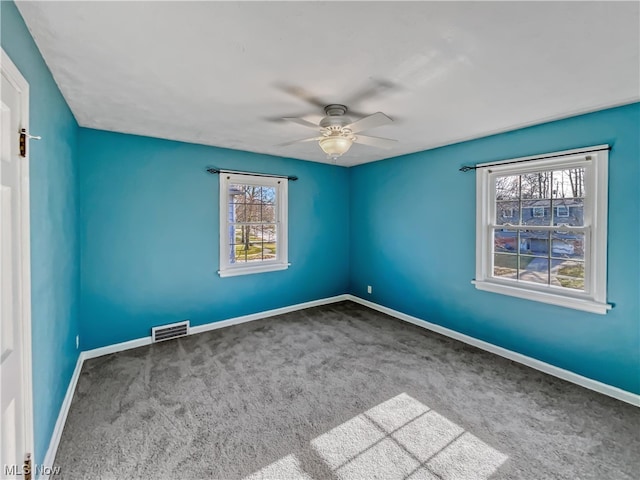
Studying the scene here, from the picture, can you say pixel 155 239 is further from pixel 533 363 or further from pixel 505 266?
pixel 533 363

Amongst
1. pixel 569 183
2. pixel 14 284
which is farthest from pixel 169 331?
pixel 569 183

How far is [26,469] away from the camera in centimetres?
137

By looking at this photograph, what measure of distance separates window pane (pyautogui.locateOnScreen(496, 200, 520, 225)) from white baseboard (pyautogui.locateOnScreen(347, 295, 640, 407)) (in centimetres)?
137

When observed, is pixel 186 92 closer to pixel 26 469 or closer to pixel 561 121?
pixel 26 469

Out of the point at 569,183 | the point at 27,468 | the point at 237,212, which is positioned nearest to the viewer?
the point at 27,468

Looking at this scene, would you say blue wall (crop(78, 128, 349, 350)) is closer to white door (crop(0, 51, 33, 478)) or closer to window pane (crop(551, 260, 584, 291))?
white door (crop(0, 51, 33, 478))

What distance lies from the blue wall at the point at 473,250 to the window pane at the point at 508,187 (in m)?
0.24

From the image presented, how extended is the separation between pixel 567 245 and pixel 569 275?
282 mm

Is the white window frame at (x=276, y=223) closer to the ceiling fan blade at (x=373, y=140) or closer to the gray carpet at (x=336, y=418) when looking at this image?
the gray carpet at (x=336, y=418)

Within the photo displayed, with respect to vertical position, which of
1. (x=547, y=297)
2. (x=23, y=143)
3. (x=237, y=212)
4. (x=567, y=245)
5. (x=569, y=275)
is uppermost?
(x=23, y=143)

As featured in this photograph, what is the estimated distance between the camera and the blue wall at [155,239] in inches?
121

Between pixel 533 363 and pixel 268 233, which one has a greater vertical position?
pixel 268 233

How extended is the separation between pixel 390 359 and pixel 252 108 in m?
2.76

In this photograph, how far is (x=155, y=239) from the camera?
3426 millimetres
